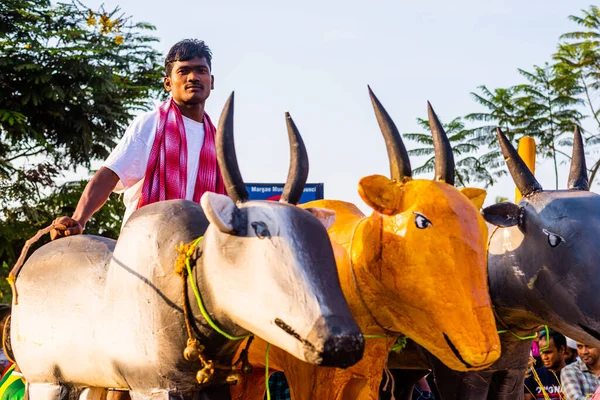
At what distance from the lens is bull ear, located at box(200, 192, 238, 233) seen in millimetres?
2498

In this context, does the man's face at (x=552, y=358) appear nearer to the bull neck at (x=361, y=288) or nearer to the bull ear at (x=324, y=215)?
the bull neck at (x=361, y=288)

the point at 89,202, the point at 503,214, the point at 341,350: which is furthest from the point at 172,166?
the point at 341,350

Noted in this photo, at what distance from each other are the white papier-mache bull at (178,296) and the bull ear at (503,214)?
909mm

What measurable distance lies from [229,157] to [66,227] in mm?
1089

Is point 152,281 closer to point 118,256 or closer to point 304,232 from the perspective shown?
point 118,256

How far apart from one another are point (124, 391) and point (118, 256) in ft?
1.87

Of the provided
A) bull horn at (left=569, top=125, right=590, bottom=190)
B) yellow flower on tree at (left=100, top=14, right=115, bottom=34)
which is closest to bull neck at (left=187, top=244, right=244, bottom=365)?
bull horn at (left=569, top=125, right=590, bottom=190)

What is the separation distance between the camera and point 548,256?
3354 mm

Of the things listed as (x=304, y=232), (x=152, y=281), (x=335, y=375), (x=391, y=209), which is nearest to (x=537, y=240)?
(x=391, y=209)

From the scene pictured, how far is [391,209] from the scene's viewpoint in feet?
10.2

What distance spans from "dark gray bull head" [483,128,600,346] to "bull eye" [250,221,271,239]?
4.26 ft

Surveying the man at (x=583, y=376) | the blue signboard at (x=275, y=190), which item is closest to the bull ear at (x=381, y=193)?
the man at (x=583, y=376)

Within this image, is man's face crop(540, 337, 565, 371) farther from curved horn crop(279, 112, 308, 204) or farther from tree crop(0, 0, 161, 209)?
tree crop(0, 0, 161, 209)

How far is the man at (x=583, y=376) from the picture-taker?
5.37m
